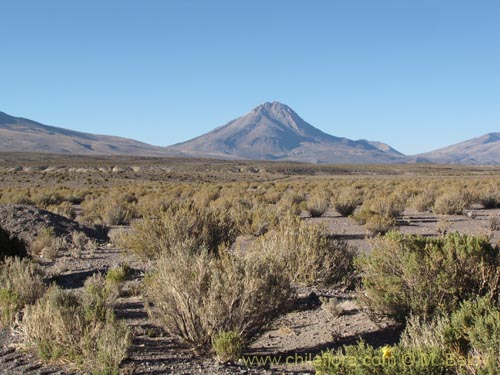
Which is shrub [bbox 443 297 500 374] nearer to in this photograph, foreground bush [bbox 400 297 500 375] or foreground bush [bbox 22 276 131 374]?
foreground bush [bbox 400 297 500 375]

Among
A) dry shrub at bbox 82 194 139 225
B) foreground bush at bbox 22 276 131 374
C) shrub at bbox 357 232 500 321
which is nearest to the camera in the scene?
foreground bush at bbox 22 276 131 374

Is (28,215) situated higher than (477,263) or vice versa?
(477,263)

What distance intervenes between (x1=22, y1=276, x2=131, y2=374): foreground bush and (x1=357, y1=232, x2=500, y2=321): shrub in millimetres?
3094

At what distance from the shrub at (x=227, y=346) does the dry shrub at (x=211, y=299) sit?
0.17 m

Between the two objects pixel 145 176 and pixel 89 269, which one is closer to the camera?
pixel 89 269

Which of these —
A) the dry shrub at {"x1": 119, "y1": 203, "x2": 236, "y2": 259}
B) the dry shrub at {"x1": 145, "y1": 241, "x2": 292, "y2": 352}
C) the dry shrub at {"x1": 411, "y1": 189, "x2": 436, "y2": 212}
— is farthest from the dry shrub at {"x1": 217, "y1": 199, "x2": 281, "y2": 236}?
the dry shrub at {"x1": 411, "y1": 189, "x2": 436, "y2": 212}

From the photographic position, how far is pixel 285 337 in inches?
249

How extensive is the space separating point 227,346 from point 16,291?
3648 mm

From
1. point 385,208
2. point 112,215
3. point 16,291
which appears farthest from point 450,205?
point 16,291

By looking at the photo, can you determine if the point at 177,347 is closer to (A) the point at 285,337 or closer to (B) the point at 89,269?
(A) the point at 285,337

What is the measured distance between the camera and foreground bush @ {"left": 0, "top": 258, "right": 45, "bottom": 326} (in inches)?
266

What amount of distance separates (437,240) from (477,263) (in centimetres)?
81

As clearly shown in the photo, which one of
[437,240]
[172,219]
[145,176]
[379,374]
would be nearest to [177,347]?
[379,374]

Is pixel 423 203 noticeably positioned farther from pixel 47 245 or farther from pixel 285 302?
pixel 285 302
